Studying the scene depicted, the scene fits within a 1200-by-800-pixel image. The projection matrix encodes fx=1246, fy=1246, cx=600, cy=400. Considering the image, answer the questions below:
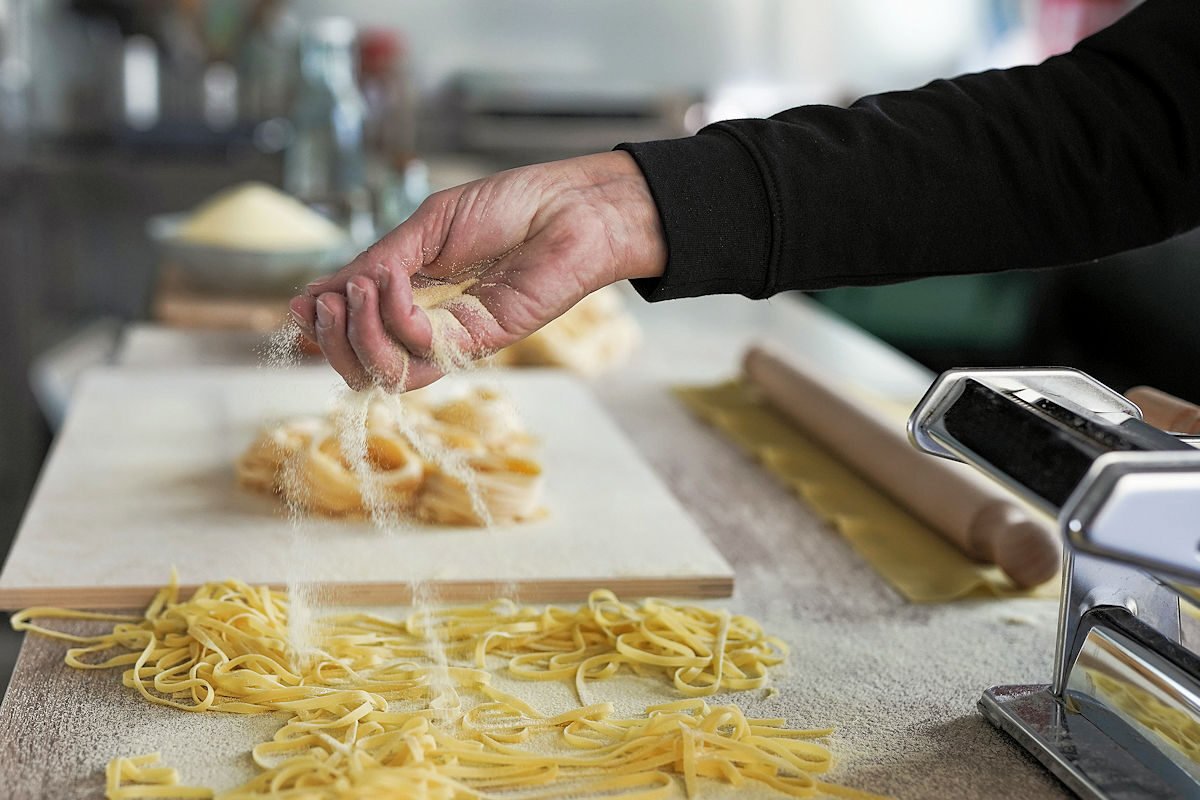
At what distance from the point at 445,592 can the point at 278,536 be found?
212 millimetres

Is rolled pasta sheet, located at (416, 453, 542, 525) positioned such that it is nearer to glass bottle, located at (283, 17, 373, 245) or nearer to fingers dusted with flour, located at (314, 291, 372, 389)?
fingers dusted with flour, located at (314, 291, 372, 389)

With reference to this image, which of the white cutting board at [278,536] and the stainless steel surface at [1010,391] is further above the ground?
the stainless steel surface at [1010,391]

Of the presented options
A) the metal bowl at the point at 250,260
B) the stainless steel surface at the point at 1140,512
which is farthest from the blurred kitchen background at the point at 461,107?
the stainless steel surface at the point at 1140,512

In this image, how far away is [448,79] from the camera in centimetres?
459

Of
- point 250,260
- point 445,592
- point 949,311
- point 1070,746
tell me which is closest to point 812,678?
point 1070,746

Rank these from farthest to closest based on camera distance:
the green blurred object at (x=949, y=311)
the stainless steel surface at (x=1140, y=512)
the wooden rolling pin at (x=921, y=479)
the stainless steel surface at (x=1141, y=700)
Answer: the green blurred object at (x=949, y=311)
the wooden rolling pin at (x=921, y=479)
the stainless steel surface at (x=1141, y=700)
the stainless steel surface at (x=1140, y=512)

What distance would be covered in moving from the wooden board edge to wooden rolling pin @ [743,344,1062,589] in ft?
0.90

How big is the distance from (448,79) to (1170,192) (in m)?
3.84

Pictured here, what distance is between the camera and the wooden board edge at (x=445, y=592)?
1.12m

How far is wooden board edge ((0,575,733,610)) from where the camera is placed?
112 centimetres

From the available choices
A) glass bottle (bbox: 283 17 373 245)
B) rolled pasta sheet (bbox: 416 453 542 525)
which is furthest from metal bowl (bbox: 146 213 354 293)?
rolled pasta sheet (bbox: 416 453 542 525)

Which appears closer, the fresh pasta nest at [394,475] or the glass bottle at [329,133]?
the fresh pasta nest at [394,475]

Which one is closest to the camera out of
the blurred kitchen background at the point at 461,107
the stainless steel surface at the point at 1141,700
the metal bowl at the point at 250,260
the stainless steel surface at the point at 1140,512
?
the stainless steel surface at the point at 1140,512

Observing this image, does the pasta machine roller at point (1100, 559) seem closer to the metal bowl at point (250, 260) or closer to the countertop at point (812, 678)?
the countertop at point (812, 678)
